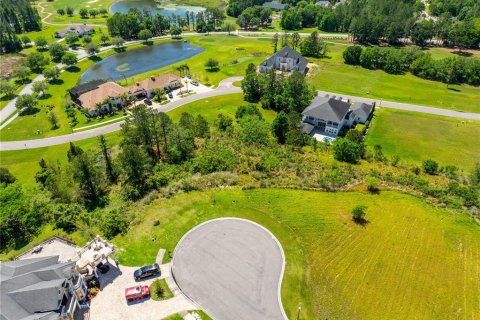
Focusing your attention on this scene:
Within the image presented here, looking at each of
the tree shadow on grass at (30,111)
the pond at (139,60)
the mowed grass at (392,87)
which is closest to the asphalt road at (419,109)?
the mowed grass at (392,87)

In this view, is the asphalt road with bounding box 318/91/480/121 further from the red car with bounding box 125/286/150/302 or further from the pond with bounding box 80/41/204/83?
the red car with bounding box 125/286/150/302

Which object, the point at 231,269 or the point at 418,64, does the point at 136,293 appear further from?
the point at 418,64

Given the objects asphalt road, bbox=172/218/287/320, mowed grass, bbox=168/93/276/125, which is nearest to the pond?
mowed grass, bbox=168/93/276/125

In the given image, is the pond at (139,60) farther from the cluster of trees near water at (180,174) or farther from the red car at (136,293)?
the red car at (136,293)

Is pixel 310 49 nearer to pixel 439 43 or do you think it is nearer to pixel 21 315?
pixel 439 43

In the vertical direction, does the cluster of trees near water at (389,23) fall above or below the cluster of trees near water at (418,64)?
above

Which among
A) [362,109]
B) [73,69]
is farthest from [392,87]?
[73,69]
